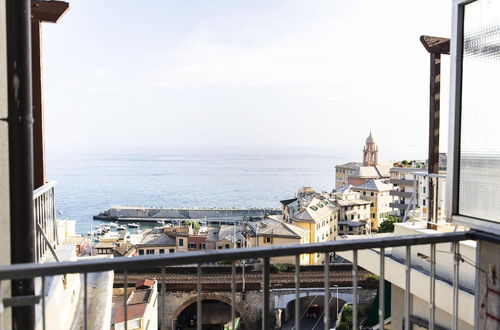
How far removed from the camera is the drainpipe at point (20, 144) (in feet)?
4.66

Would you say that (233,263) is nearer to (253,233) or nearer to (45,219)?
(45,219)

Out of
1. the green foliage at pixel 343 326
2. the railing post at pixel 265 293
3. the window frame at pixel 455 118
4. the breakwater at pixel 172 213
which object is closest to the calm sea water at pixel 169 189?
the breakwater at pixel 172 213

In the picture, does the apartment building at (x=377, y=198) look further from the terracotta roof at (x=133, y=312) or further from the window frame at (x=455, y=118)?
the window frame at (x=455, y=118)

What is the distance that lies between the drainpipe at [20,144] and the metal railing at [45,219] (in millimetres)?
1479

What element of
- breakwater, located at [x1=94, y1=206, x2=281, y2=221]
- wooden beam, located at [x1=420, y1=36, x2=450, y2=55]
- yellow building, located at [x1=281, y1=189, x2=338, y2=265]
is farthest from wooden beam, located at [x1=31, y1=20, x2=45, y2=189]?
breakwater, located at [x1=94, y1=206, x2=281, y2=221]

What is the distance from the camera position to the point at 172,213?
162 ft

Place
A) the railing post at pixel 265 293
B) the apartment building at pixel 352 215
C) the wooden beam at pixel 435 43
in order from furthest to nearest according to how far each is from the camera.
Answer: the apartment building at pixel 352 215 → the wooden beam at pixel 435 43 → the railing post at pixel 265 293

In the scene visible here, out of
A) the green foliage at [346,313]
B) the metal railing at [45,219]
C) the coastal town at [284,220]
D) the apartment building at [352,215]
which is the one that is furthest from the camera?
the apartment building at [352,215]

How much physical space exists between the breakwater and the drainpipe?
A: 154 feet

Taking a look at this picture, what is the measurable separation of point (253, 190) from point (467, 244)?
6955cm

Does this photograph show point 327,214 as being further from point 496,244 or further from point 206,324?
point 496,244

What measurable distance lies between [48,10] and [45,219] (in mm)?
1762

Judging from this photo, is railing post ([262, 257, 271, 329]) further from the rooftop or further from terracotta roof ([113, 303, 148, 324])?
the rooftop

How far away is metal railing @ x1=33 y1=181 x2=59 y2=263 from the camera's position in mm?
2988
